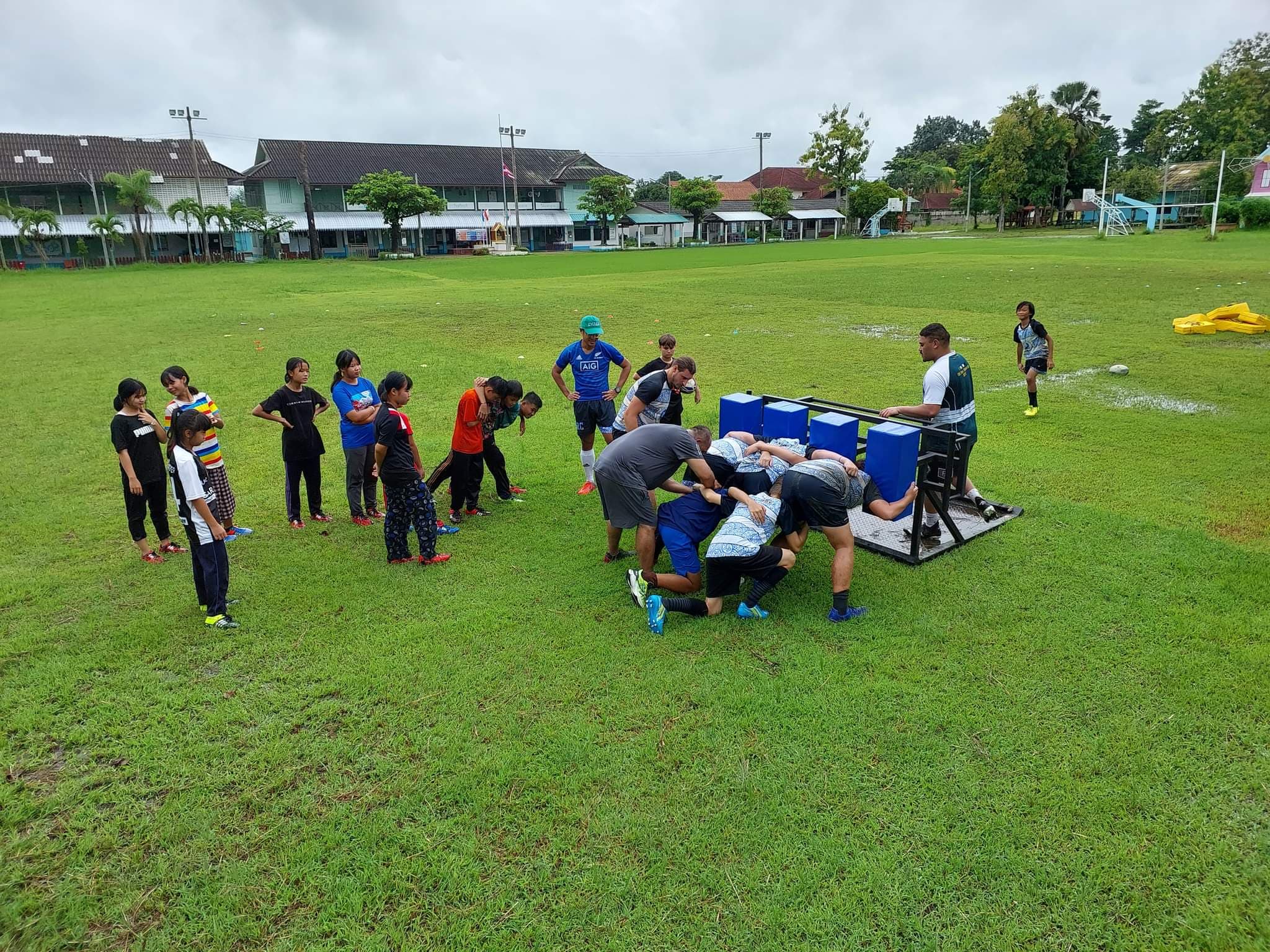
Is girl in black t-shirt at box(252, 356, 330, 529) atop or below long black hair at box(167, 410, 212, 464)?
below

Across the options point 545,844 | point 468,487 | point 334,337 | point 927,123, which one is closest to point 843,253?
point 334,337

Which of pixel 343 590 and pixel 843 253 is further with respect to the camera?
pixel 843 253

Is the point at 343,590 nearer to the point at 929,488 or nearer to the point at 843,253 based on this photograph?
the point at 929,488

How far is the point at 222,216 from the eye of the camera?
58.5 m

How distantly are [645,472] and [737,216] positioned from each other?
83836 mm

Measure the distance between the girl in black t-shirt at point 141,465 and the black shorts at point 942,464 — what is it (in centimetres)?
712

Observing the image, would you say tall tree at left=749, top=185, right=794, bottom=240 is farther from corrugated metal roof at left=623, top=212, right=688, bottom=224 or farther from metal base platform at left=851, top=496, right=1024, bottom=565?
metal base platform at left=851, top=496, right=1024, bottom=565

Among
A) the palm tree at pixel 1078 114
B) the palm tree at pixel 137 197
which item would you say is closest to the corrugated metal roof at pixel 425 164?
the palm tree at pixel 137 197

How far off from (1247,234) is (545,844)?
212ft

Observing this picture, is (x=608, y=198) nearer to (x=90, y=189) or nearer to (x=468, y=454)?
(x=90, y=189)

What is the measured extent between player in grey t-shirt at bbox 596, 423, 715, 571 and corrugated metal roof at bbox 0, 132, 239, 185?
228ft

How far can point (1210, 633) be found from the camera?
5.70m

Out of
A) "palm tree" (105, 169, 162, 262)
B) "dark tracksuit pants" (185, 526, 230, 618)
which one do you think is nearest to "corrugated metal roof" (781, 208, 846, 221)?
"palm tree" (105, 169, 162, 262)

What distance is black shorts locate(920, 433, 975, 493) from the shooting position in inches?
275
